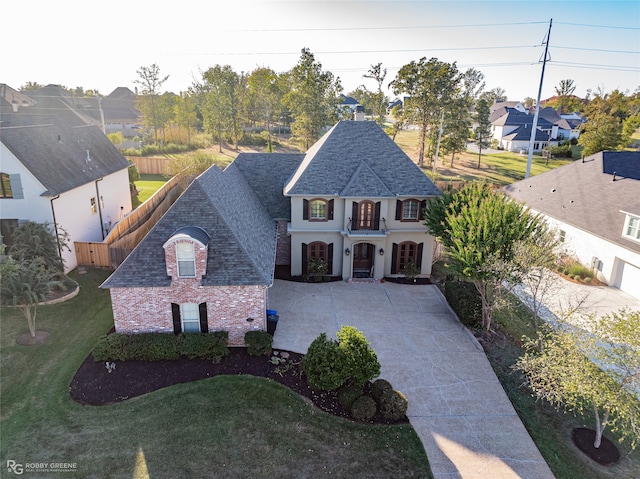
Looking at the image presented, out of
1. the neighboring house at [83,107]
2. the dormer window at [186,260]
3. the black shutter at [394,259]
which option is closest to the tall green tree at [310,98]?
the neighboring house at [83,107]

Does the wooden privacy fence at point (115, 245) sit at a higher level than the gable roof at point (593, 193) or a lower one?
lower

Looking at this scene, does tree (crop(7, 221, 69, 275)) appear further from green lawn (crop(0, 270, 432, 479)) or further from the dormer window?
the dormer window

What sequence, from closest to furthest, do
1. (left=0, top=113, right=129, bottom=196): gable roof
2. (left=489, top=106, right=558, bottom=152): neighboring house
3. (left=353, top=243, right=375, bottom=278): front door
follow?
(left=0, top=113, right=129, bottom=196): gable roof
(left=353, top=243, right=375, bottom=278): front door
(left=489, top=106, right=558, bottom=152): neighboring house

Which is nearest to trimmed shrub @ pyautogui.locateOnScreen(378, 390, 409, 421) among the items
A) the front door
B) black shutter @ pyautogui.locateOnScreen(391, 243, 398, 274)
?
the front door

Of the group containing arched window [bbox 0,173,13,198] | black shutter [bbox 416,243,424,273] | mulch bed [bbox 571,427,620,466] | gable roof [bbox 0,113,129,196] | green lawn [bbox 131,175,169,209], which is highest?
gable roof [bbox 0,113,129,196]

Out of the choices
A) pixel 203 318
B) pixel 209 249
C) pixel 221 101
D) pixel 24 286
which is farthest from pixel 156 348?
pixel 221 101

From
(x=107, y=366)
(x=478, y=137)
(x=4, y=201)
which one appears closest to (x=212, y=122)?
(x=478, y=137)

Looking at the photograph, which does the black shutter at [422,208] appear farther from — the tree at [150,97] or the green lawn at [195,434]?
the tree at [150,97]
